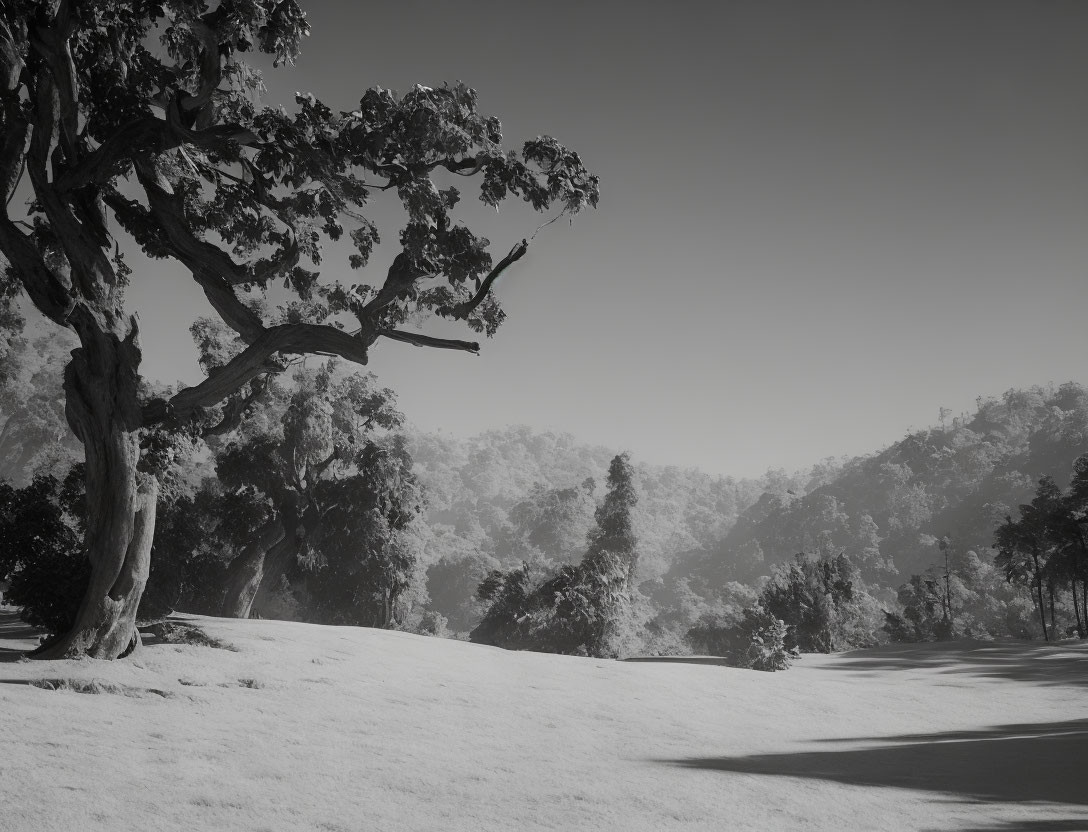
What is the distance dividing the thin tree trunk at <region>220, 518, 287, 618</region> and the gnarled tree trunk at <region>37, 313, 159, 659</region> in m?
15.7

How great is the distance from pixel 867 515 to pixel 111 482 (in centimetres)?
9291

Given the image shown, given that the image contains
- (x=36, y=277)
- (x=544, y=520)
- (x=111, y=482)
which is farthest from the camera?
(x=544, y=520)

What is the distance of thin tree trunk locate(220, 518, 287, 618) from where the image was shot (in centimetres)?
2431

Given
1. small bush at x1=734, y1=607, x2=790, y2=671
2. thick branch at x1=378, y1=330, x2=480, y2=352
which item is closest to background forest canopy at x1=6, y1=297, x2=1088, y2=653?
thick branch at x1=378, y1=330, x2=480, y2=352

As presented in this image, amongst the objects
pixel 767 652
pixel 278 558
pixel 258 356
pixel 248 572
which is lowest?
pixel 767 652

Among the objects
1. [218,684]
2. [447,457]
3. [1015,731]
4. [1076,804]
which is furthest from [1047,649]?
[447,457]

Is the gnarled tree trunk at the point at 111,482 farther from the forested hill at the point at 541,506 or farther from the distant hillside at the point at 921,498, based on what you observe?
the distant hillside at the point at 921,498

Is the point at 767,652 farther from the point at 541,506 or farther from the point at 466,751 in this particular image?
the point at 541,506

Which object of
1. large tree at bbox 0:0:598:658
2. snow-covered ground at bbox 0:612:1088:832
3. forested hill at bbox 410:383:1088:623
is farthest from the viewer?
forested hill at bbox 410:383:1088:623

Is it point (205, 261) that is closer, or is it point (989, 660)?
point (205, 261)

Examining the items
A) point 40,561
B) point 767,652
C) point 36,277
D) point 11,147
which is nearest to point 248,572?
point 40,561

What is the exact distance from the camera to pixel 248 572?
24.9 m

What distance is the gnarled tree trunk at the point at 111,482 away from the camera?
938 cm

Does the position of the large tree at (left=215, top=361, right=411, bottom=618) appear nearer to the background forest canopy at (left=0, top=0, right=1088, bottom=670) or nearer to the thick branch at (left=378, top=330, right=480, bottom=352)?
the background forest canopy at (left=0, top=0, right=1088, bottom=670)
